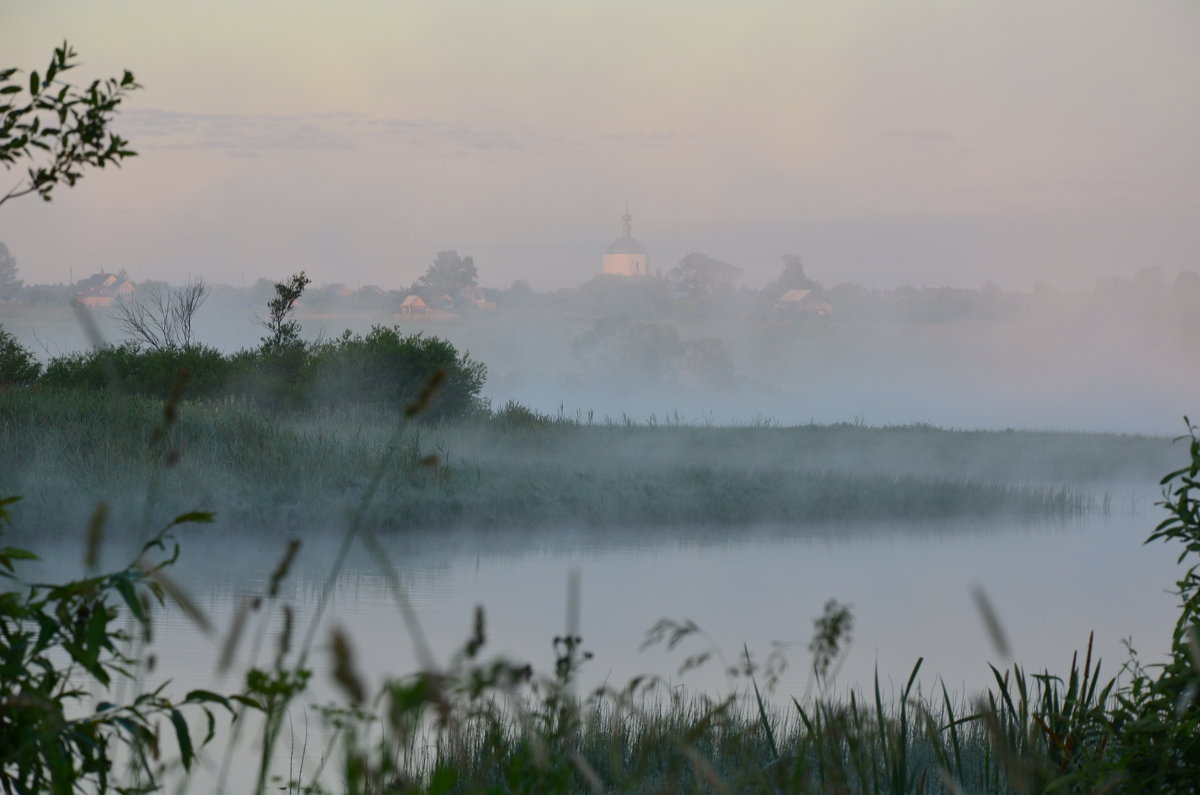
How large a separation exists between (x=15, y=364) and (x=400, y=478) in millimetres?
15021

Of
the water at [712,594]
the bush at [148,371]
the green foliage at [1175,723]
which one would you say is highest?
the bush at [148,371]

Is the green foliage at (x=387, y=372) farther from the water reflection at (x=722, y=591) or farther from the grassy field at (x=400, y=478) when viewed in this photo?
the water reflection at (x=722, y=591)

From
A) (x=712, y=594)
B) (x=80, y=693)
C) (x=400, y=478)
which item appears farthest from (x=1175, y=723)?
(x=400, y=478)

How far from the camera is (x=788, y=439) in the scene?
96.9ft

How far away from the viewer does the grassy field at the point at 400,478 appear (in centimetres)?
1331

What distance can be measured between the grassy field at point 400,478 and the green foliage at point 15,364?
789 centimetres

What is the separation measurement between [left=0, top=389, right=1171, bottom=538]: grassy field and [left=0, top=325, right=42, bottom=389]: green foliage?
789 cm

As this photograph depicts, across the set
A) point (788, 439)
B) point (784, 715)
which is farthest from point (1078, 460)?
point (784, 715)

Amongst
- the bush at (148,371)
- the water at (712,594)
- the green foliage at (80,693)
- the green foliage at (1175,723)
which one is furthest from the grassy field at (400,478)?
the green foliage at (1175,723)

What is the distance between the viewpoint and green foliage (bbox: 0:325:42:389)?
83.0 ft

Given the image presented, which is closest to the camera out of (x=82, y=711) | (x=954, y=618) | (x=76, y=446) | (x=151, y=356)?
(x=82, y=711)

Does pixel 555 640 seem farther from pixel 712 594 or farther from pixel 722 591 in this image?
pixel 722 591

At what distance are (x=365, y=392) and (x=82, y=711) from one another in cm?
1930

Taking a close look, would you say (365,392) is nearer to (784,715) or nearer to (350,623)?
(350,623)
